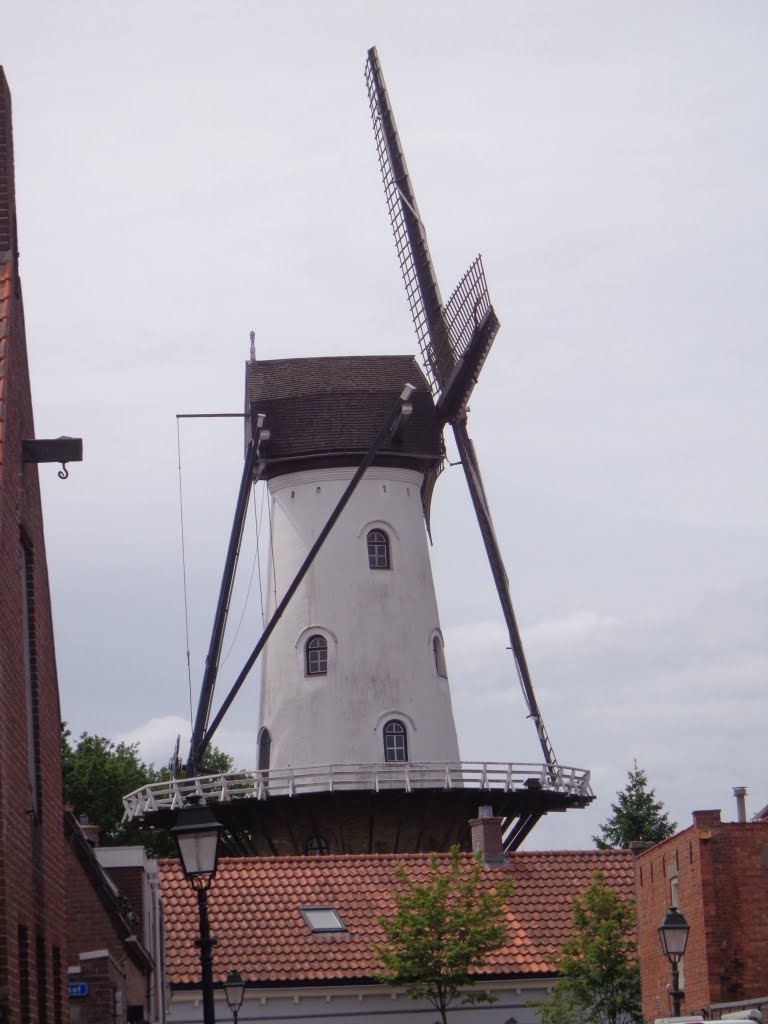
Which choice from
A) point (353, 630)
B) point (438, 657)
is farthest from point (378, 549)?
point (438, 657)

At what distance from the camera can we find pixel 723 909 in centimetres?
2156

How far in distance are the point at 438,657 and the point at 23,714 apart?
97.7 ft

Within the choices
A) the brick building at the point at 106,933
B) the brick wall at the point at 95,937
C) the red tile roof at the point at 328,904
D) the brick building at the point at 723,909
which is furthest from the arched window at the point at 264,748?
the brick wall at the point at 95,937

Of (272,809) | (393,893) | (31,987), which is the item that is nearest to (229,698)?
(272,809)

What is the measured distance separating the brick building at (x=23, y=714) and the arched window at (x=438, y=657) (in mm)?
27381

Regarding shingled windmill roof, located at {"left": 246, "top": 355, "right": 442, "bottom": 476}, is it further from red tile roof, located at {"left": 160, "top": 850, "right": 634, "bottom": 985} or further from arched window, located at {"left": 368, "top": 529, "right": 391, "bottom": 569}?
red tile roof, located at {"left": 160, "top": 850, "right": 634, "bottom": 985}

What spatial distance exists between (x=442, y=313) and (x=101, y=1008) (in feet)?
92.1

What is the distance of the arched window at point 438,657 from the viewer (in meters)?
39.2

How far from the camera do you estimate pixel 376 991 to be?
2794 centimetres

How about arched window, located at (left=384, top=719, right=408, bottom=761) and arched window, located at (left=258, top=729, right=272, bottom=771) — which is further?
arched window, located at (left=258, top=729, right=272, bottom=771)

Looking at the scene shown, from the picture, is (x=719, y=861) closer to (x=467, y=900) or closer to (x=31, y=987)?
(x=467, y=900)

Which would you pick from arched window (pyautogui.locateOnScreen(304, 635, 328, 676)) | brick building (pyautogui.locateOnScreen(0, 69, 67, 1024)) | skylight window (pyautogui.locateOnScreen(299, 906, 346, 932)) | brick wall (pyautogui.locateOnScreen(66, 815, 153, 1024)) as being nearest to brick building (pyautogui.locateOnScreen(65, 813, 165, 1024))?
brick wall (pyautogui.locateOnScreen(66, 815, 153, 1024))

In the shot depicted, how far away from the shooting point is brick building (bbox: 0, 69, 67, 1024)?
29.0 feet

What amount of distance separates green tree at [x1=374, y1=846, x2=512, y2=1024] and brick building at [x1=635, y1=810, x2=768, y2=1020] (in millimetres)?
5096
